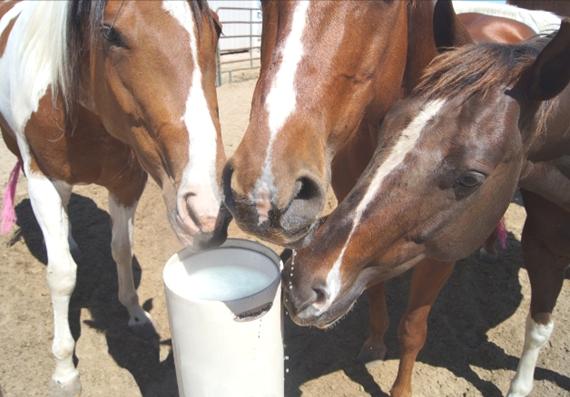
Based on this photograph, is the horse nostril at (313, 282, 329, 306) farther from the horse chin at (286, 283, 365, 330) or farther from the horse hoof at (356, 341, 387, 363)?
the horse hoof at (356, 341, 387, 363)

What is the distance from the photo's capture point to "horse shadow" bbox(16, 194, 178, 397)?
2.61m

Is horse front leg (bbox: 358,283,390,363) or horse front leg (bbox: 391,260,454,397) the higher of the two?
horse front leg (bbox: 391,260,454,397)

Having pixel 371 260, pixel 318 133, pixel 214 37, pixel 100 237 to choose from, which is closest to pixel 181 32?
pixel 214 37

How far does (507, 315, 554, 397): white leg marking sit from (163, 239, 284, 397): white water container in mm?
1479

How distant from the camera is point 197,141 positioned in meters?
1.53

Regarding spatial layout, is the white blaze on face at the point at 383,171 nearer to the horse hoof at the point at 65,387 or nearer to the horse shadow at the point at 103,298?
the horse shadow at the point at 103,298

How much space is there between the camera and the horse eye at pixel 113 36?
1.62m

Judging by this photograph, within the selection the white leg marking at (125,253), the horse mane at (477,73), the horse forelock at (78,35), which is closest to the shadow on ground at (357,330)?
the white leg marking at (125,253)

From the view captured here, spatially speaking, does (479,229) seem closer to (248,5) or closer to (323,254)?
(323,254)

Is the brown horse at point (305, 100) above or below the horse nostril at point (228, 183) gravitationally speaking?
above

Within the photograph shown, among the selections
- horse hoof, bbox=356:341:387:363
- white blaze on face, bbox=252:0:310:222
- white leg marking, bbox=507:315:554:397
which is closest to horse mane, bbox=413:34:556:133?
white blaze on face, bbox=252:0:310:222

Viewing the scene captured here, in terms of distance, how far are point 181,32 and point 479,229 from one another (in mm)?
1252

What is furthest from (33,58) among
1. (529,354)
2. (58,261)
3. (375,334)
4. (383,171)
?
(529,354)

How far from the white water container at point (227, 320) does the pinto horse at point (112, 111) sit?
22 centimetres
